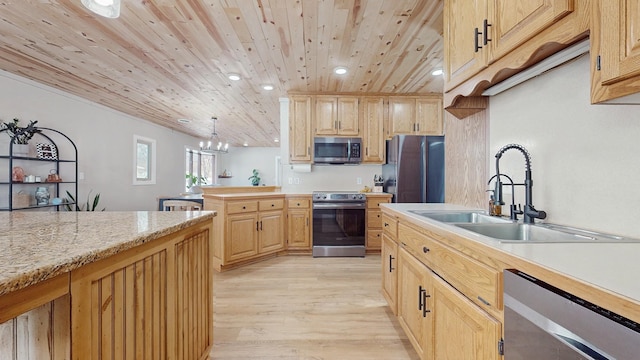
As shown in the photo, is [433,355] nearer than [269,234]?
Yes

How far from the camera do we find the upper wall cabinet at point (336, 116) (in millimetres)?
4090

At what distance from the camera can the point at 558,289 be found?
26.6 inches

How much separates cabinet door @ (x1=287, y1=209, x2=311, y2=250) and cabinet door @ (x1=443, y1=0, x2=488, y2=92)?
2611mm

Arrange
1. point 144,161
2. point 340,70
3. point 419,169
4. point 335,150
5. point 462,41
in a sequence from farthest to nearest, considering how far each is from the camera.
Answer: point 144,161, point 335,150, point 419,169, point 340,70, point 462,41

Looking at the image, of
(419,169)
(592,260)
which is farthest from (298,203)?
(592,260)

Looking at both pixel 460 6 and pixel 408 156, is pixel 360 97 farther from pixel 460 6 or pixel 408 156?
pixel 460 6

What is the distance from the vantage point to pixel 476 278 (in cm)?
102

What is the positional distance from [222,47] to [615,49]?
270cm

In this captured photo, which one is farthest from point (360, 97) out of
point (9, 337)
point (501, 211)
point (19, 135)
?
point (19, 135)

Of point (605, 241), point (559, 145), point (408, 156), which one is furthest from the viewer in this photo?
point (408, 156)

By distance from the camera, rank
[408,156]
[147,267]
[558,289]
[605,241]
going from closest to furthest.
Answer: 1. [558,289]
2. [605,241]
3. [147,267]
4. [408,156]

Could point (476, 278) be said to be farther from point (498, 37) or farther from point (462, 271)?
point (498, 37)

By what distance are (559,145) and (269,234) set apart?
123 inches

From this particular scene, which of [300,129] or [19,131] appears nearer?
[19,131]
